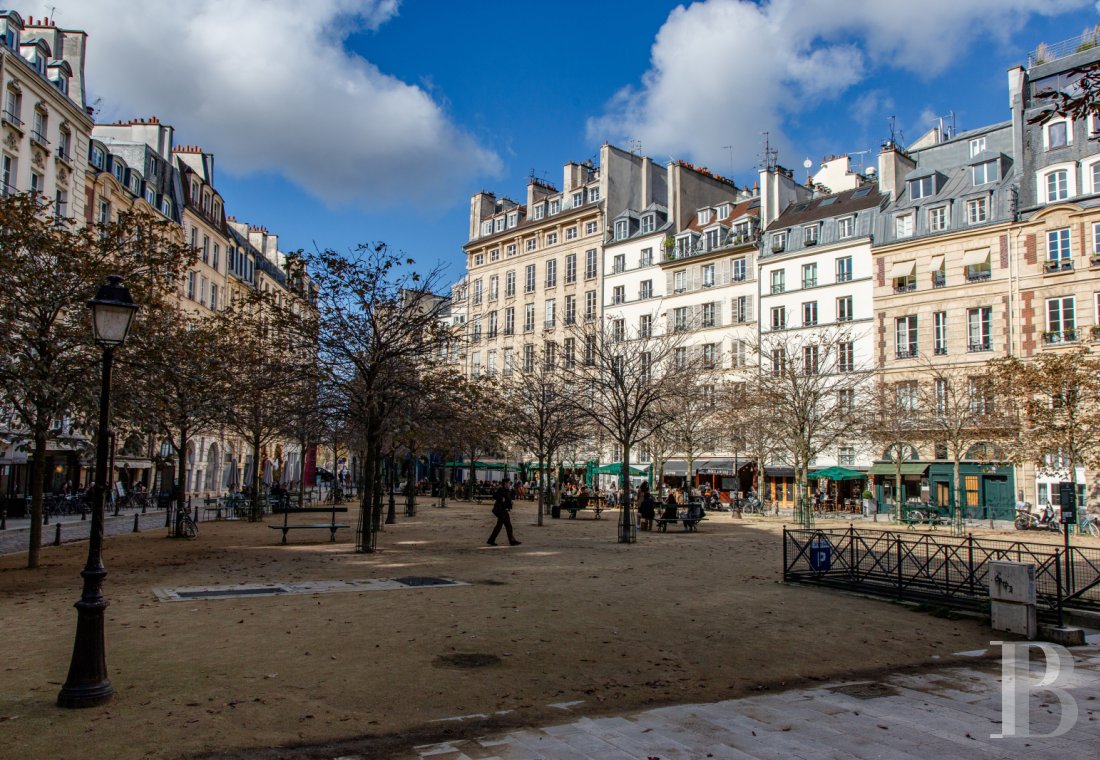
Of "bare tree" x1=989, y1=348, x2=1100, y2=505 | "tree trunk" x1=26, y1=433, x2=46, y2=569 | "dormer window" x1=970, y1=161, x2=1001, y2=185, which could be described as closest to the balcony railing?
"bare tree" x1=989, y1=348, x2=1100, y2=505

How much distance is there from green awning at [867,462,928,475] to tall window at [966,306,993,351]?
6.24 m

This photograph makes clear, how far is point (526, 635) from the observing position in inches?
372

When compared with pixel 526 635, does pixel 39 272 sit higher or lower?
higher

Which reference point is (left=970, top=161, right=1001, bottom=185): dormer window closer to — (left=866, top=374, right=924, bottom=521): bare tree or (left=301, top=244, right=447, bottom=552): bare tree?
(left=866, top=374, right=924, bottom=521): bare tree

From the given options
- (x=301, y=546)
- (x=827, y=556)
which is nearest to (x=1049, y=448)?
(x=827, y=556)

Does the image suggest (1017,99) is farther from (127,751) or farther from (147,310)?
(127,751)

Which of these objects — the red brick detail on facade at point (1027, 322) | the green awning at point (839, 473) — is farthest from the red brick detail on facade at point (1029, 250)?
the green awning at point (839, 473)

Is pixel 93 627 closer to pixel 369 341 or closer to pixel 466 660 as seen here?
pixel 466 660

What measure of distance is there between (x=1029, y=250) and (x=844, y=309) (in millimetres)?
9962

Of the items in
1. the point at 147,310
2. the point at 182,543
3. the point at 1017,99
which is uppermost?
the point at 1017,99

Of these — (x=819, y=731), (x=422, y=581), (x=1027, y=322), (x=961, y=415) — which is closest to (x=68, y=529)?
(x=422, y=581)

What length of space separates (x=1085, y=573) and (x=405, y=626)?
31.3 feet

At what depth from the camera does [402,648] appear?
8570 millimetres

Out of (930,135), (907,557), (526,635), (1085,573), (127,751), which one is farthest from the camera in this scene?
(930,135)
